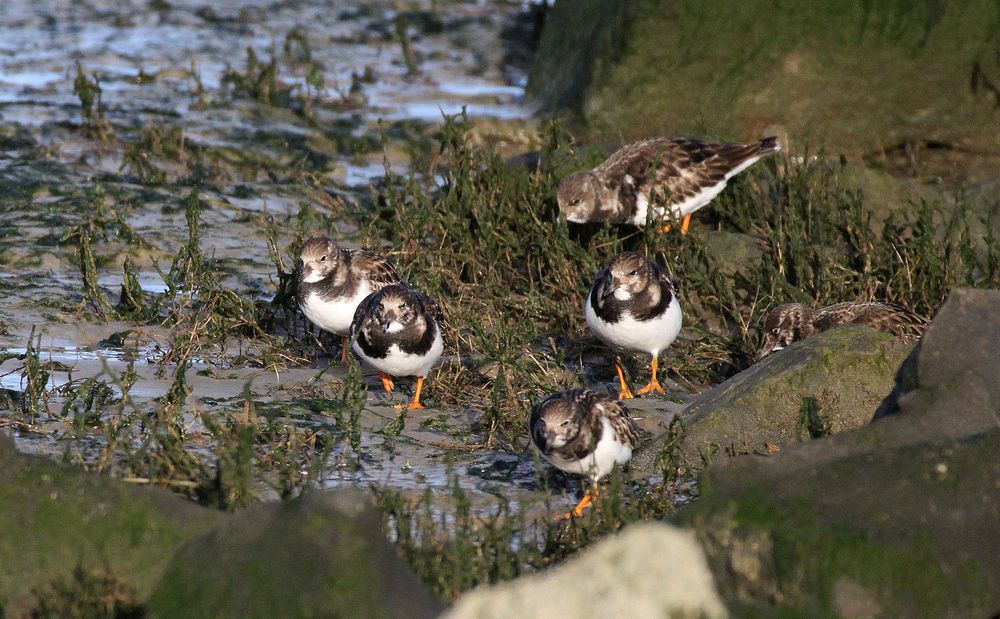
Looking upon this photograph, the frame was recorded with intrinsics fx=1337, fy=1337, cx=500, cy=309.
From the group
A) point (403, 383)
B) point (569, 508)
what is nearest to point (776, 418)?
point (569, 508)

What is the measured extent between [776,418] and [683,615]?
259 cm

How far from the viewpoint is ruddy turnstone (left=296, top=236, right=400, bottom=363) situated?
6.74 meters

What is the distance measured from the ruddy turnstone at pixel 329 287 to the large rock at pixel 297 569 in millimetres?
3088

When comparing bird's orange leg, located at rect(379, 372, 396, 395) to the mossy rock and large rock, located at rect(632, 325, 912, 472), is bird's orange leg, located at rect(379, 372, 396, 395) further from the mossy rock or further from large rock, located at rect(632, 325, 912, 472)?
the mossy rock

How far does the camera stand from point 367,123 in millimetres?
11594

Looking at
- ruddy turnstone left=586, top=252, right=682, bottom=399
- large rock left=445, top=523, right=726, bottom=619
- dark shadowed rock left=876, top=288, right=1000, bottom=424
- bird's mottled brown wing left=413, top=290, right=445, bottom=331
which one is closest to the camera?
large rock left=445, top=523, right=726, bottom=619

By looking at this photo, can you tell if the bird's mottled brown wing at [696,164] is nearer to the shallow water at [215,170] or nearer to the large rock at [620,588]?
the shallow water at [215,170]

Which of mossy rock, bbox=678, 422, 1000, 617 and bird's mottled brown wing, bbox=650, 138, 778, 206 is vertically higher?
mossy rock, bbox=678, 422, 1000, 617

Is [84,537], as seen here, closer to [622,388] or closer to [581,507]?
[581,507]

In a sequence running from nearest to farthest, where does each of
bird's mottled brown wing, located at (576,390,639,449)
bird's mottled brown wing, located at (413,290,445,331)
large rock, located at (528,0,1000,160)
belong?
bird's mottled brown wing, located at (576,390,639,449) → bird's mottled brown wing, located at (413,290,445,331) → large rock, located at (528,0,1000,160)

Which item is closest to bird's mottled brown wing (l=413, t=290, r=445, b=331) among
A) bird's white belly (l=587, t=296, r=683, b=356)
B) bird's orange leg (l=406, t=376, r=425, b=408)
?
bird's orange leg (l=406, t=376, r=425, b=408)

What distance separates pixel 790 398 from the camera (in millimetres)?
5750

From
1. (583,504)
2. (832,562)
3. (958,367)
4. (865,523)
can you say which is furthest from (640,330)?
(832,562)

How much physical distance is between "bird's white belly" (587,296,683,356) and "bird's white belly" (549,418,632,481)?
3.91 ft
